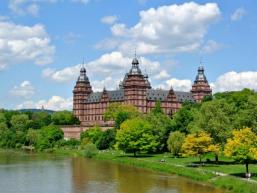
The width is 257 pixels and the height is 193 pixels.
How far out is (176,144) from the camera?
2894 inches

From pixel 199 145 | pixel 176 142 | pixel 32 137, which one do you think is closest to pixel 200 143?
pixel 199 145

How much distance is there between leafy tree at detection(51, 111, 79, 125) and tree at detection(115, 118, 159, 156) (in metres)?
71.6

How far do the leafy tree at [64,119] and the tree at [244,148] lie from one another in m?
104

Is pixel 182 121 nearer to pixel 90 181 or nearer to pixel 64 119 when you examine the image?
pixel 90 181

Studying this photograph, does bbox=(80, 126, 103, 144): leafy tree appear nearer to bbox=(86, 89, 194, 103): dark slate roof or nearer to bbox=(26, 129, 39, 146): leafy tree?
bbox=(26, 129, 39, 146): leafy tree

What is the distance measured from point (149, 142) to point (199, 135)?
18.6 m

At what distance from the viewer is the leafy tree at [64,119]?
506 feet

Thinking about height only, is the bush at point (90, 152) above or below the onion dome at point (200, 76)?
below

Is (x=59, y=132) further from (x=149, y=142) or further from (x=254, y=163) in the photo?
(x=254, y=163)

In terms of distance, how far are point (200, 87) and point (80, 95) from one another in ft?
118

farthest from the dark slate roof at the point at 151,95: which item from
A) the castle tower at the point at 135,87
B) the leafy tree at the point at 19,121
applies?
the leafy tree at the point at 19,121

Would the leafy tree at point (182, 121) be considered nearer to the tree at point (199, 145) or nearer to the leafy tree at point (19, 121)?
the tree at point (199, 145)

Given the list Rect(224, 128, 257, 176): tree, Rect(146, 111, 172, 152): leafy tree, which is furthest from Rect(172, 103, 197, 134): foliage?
Rect(224, 128, 257, 176): tree

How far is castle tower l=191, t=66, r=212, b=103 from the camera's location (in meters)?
159
